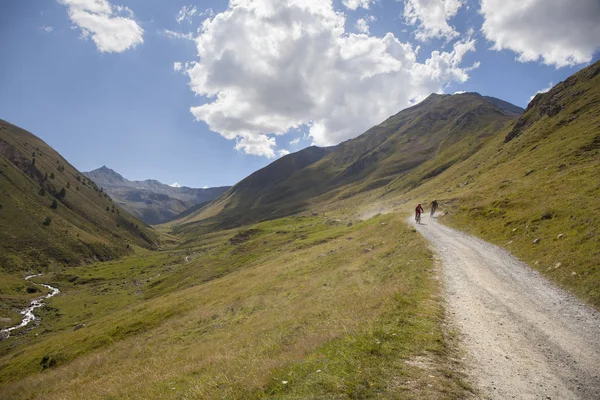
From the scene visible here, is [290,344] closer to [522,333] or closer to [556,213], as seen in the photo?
[522,333]

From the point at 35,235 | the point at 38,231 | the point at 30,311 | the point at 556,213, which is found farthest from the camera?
the point at 38,231

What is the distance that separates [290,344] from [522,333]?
11.1 meters

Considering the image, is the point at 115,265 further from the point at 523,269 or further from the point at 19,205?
the point at 523,269

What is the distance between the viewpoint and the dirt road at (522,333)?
31.4ft

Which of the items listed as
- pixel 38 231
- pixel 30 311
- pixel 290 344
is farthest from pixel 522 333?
pixel 38 231

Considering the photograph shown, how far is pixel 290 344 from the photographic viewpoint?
54.2 feet

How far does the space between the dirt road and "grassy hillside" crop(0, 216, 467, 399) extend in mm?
1160

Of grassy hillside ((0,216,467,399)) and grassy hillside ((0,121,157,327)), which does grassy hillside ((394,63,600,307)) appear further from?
grassy hillside ((0,121,157,327))

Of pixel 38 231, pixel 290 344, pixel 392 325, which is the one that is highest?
pixel 38 231

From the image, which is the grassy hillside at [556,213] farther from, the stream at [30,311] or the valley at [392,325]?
the stream at [30,311]

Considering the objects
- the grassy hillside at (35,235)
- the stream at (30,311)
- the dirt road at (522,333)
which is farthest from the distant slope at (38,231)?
the dirt road at (522,333)

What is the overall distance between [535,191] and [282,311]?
3690 cm

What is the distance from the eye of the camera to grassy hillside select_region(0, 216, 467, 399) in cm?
1038

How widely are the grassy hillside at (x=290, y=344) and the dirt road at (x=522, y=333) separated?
3.81ft
